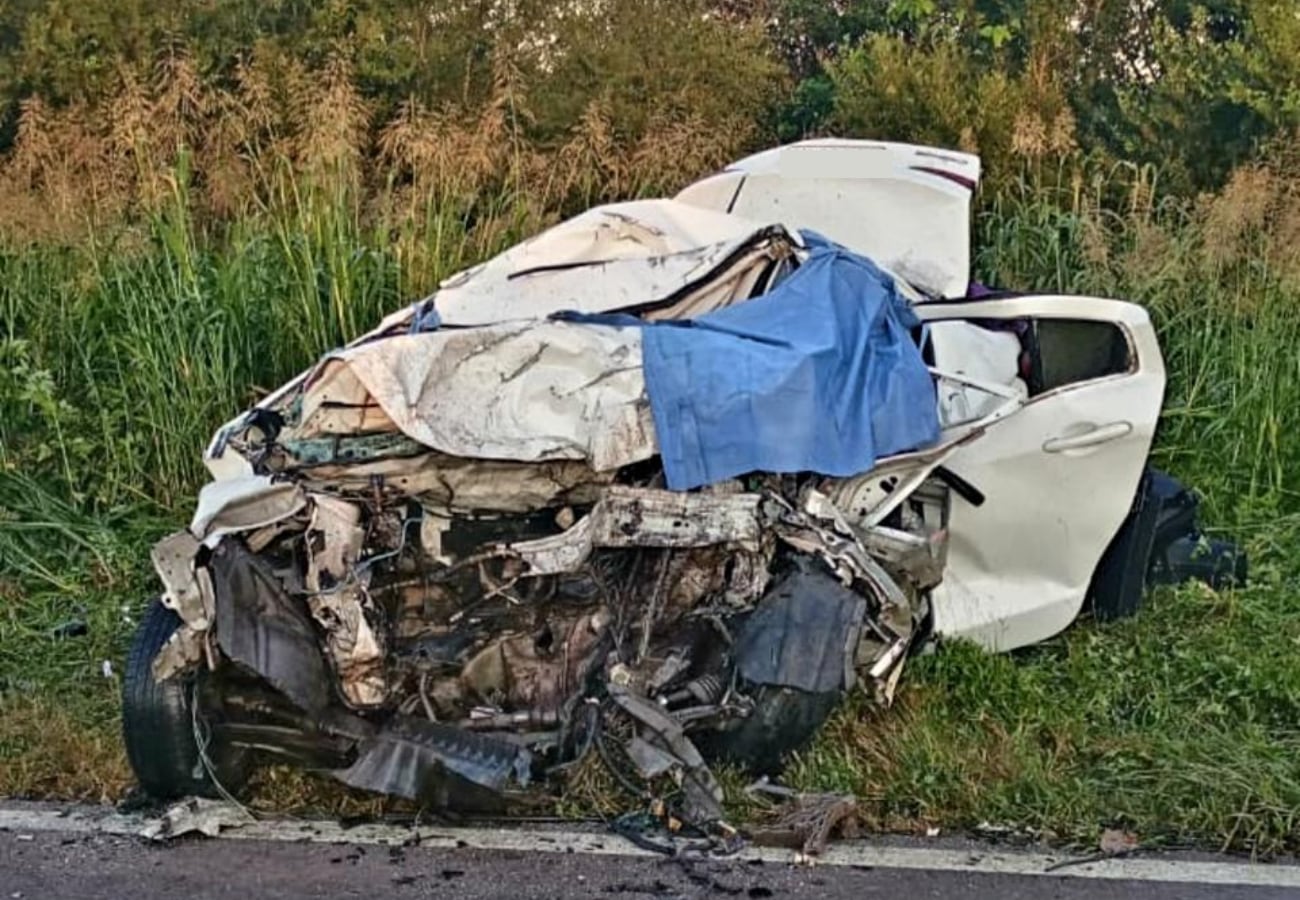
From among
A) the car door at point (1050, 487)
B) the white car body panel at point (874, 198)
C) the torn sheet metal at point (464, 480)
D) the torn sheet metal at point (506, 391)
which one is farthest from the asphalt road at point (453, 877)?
the white car body panel at point (874, 198)

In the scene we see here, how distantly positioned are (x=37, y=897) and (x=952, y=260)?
12.3 feet

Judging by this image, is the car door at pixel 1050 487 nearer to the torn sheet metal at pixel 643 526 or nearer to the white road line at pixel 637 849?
the torn sheet metal at pixel 643 526

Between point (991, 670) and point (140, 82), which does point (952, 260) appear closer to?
point (991, 670)

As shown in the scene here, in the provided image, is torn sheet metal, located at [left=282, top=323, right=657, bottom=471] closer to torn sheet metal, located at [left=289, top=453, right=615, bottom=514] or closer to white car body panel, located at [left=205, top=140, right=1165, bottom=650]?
torn sheet metal, located at [left=289, top=453, right=615, bottom=514]

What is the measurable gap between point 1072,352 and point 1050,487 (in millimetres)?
508

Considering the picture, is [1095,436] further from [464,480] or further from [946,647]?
[464,480]

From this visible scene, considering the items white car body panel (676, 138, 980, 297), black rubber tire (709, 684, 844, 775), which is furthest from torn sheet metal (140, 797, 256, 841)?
white car body panel (676, 138, 980, 297)

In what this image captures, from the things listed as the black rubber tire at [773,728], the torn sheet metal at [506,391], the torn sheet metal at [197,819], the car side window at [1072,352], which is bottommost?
the torn sheet metal at [197,819]

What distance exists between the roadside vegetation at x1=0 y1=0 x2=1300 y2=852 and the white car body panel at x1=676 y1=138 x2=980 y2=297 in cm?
140

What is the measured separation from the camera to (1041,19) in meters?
13.8

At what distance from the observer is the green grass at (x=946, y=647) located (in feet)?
12.9

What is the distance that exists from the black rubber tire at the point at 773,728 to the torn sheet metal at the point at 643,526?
439 millimetres

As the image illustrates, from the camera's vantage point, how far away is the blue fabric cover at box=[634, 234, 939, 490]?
390cm

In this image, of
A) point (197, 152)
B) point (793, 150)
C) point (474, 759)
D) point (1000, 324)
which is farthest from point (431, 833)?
point (197, 152)
